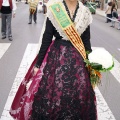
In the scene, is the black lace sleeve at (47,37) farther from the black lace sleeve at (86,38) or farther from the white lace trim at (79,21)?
the black lace sleeve at (86,38)

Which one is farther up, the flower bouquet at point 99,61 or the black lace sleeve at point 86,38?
the black lace sleeve at point 86,38

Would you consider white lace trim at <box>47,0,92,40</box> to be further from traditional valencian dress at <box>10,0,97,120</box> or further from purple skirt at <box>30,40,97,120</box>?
purple skirt at <box>30,40,97,120</box>

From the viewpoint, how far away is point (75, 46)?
320cm

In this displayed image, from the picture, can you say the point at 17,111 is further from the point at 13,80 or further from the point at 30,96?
the point at 13,80

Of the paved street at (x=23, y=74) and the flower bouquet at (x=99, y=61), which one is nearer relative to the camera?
the flower bouquet at (x=99, y=61)

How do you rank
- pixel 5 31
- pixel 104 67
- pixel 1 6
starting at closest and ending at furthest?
pixel 104 67 → pixel 1 6 → pixel 5 31

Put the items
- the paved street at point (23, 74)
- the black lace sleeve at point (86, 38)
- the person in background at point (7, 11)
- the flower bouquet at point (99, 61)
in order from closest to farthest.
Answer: the flower bouquet at point (99, 61) < the black lace sleeve at point (86, 38) < the paved street at point (23, 74) < the person in background at point (7, 11)

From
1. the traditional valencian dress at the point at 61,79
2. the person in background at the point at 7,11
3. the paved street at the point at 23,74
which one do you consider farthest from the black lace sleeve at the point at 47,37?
the person in background at the point at 7,11

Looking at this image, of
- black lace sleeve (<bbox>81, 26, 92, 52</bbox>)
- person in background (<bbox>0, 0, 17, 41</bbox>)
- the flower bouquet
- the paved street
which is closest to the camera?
the flower bouquet

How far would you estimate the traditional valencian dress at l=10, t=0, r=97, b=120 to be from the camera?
3.12 m

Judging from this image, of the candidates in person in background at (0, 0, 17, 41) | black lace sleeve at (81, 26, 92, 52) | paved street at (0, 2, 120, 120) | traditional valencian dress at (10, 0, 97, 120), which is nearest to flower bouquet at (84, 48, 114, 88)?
traditional valencian dress at (10, 0, 97, 120)

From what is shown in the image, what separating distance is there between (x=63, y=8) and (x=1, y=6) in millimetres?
7167

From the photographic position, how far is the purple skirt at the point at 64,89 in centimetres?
311

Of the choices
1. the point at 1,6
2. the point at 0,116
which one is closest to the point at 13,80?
the point at 0,116
